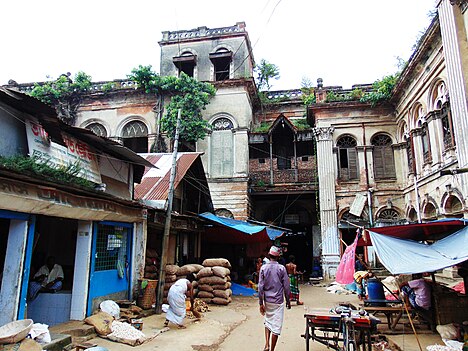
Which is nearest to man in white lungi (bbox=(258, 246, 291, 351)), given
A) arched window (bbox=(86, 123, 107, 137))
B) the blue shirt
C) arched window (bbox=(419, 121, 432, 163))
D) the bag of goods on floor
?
the blue shirt

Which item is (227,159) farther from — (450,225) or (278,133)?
(450,225)

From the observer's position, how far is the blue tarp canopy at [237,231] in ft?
42.9

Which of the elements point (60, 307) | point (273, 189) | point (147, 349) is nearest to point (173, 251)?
point (60, 307)

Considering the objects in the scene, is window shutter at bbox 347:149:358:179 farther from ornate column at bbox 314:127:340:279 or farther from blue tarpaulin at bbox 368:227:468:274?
blue tarpaulin at bbox 368:227:468:274

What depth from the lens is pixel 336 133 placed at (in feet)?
60.1

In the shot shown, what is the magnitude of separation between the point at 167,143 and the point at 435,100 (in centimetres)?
1294

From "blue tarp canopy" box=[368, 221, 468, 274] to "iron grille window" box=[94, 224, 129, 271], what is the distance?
20.1 ft

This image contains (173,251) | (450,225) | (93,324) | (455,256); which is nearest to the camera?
(455,256)

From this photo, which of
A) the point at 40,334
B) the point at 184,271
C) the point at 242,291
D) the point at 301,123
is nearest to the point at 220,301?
the point at 184,271

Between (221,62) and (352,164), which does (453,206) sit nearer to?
(352,164)

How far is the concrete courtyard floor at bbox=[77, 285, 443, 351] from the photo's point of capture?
6.11 meters

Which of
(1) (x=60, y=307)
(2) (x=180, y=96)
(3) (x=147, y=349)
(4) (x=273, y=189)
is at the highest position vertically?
(2) (x=180, y=96)

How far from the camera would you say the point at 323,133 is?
18328 millimetres

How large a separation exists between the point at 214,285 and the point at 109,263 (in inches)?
147
